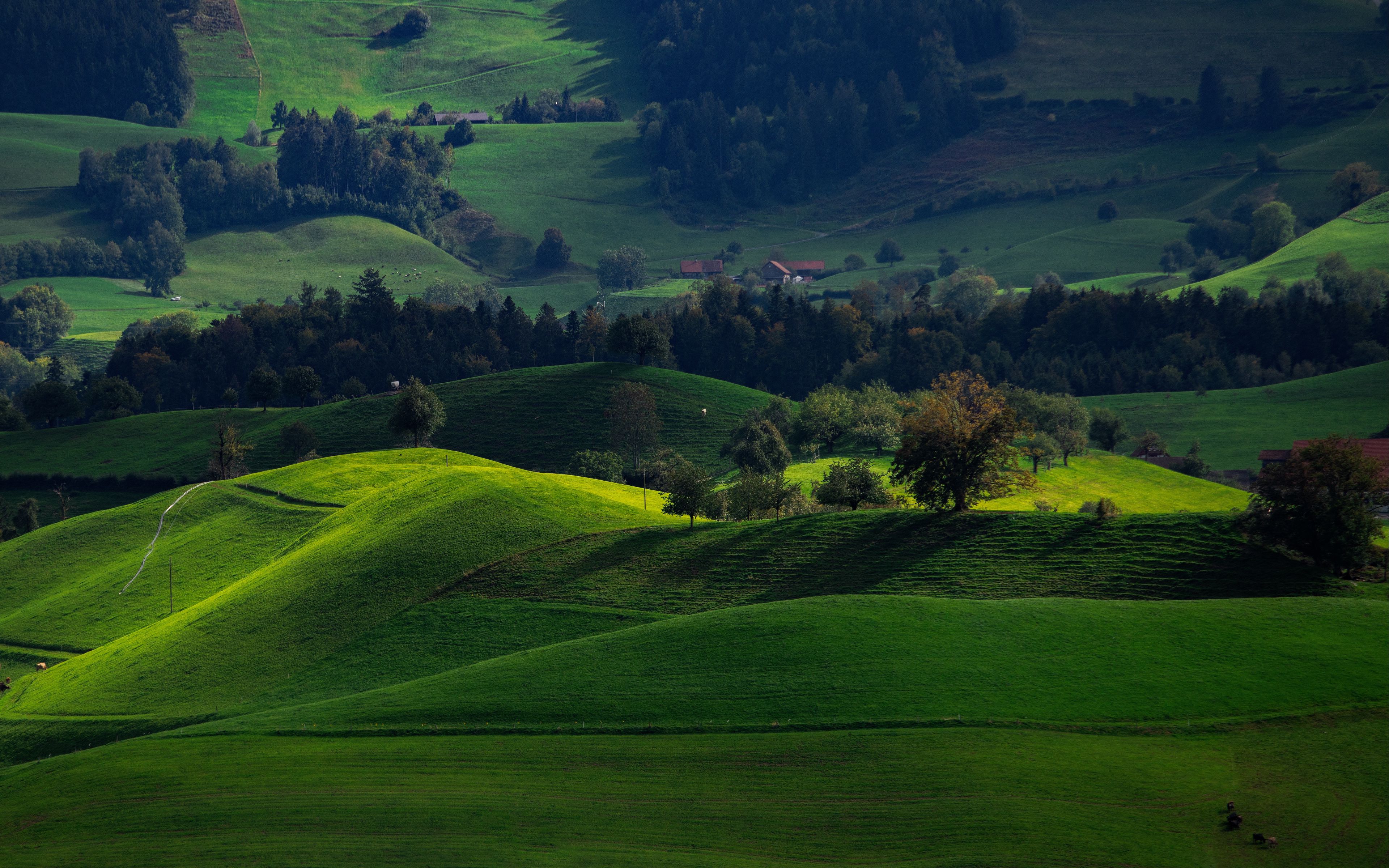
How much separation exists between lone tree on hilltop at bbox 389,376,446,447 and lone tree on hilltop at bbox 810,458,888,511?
213 ft

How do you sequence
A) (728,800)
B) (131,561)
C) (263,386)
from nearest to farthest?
1. (728,800)
2. (131,561)
3. (263,386)

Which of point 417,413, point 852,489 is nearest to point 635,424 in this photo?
point 417,413

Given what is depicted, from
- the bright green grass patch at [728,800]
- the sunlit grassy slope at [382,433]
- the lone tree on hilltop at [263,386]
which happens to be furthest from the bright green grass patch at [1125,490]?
the lone tree on hilltop at [263,386]

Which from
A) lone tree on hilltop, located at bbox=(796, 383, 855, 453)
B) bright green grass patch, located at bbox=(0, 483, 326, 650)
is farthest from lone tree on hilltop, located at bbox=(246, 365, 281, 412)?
lone tree on hilltop, located at bbox=(796, 383, 855, 453)

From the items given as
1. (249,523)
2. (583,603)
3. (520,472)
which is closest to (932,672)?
(583,603)

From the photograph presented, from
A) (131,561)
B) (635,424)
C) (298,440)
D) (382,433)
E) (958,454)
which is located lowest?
(382,433)

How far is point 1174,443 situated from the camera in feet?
640

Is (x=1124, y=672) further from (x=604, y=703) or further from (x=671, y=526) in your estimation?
(x=671, y=526)

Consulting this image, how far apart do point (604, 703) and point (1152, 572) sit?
3816 cm

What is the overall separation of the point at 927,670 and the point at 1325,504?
99.4 ft

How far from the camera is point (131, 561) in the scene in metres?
115

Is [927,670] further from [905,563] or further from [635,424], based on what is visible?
[635,424]

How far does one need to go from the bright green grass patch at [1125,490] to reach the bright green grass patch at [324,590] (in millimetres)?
51787

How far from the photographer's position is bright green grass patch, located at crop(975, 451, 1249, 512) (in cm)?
13812
